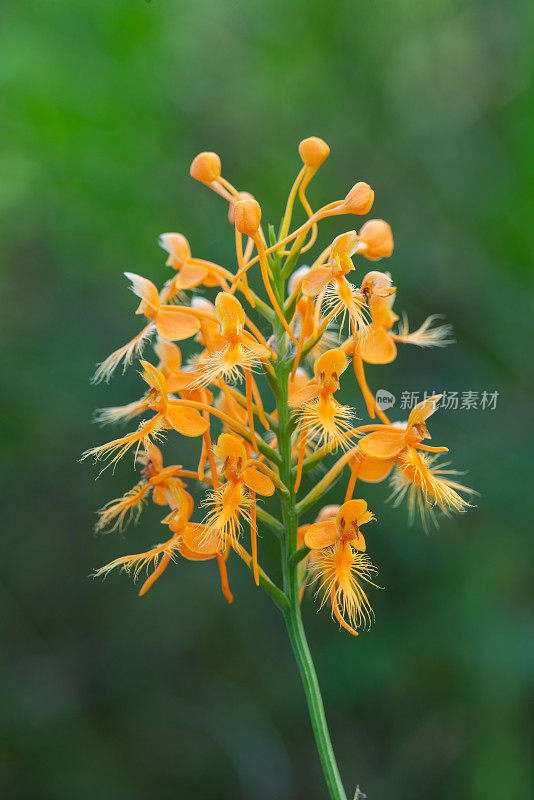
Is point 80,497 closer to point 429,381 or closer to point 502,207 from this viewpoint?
point 429,381

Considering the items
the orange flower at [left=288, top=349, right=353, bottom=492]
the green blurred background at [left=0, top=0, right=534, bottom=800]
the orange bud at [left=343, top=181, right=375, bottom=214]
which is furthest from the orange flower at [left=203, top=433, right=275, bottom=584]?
the green blurred background at [left=0, top=0, right=534, bottom=800]

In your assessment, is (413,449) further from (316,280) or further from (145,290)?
(145,290)

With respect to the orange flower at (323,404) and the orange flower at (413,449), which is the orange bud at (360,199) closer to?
the orange flower at (323,404)

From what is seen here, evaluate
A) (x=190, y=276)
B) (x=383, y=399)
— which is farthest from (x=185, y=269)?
(x=383, y=399)

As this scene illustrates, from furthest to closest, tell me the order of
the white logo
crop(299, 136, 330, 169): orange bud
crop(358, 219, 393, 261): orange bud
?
the white logo < crop(358, 219, 393, 261): orange bud < crop(299, 136, 330, 169): orange bud

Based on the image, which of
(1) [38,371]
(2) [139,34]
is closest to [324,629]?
(1) [38,371]

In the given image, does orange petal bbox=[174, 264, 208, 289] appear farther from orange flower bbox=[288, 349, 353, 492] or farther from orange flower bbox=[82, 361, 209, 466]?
orange flower bbox=[288, 349, 353, 492]

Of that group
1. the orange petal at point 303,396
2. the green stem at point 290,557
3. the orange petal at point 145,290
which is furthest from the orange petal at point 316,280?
the orange petal at point 145,290
